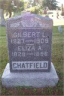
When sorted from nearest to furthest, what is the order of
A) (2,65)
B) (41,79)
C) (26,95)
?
(26,95) → (41,79) → (2,65)

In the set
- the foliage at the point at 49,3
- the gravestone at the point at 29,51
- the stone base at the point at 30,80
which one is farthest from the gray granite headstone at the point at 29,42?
the foliage at the point at 49,3

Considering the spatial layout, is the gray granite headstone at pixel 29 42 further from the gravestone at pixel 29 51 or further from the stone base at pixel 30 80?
the stone base at pixel 30 80

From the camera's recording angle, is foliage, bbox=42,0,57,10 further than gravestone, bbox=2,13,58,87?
Yes

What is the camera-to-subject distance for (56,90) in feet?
15.3

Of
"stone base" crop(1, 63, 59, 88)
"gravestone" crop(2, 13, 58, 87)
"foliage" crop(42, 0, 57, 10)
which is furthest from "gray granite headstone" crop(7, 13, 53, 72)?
"foliage" crop(42, 0, 57, 10)

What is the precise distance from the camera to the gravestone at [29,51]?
4.84 metres

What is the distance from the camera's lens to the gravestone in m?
4.84

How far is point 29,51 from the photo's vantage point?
5.05m

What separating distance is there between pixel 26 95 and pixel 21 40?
1106 millimetres

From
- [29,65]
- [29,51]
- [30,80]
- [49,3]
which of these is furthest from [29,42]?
[49,3]

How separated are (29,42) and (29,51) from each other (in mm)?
187

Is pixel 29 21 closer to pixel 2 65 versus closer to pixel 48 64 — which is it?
pixel 48 64

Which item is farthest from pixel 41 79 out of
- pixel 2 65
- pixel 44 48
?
pixel 2 65

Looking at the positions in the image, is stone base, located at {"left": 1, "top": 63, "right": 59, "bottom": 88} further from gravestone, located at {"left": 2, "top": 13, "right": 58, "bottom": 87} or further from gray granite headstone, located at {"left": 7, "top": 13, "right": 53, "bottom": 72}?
gray granite headstone, located at {"left": 7, "top": 13, "right": 53, "bottom": 72}
